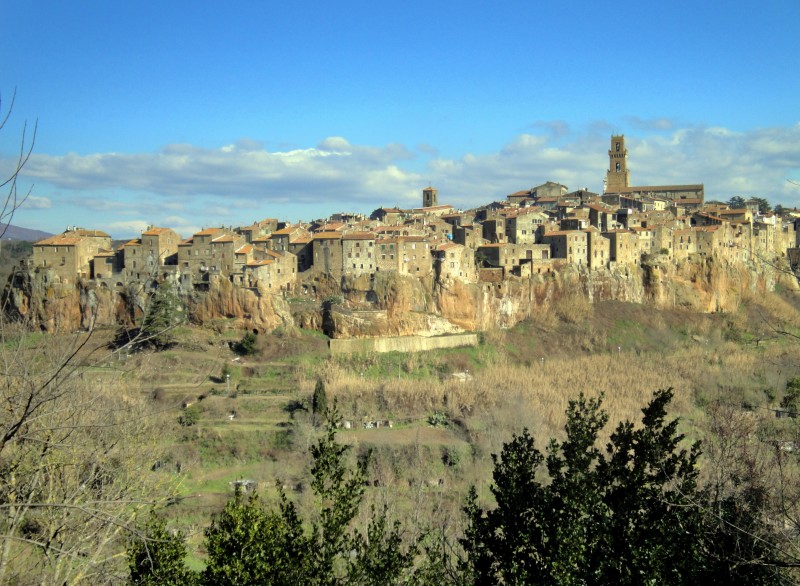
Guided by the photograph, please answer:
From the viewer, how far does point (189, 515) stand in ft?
99.0

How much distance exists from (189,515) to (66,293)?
2400 cm

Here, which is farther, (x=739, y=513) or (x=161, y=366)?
(x=161, y=366)

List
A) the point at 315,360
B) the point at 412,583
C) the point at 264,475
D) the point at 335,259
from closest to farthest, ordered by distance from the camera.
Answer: the point at 412,583 → the point at 264,475 → the point at 315,360 → the point at 335,259

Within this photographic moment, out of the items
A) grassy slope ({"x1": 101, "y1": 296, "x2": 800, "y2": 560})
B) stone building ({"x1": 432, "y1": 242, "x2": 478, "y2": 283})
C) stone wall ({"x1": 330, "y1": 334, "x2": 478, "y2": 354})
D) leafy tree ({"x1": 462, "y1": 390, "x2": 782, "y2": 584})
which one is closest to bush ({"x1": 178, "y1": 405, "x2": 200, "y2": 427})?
grassy slope ({"x1": 101, "y1": 296, "x2": 800, "y2": 560})

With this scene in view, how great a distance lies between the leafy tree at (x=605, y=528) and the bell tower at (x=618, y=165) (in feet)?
275

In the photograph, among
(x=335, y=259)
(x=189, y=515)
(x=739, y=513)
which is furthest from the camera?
(x=335, y=259)

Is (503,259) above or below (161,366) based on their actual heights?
above

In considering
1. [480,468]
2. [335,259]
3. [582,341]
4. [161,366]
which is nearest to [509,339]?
[582,341]

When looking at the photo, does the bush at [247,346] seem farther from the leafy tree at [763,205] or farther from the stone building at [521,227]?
the leafy tree at [763,205]

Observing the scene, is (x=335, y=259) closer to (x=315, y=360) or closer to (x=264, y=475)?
(x=315, y=360)

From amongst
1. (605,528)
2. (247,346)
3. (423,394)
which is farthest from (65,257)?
(605,528)

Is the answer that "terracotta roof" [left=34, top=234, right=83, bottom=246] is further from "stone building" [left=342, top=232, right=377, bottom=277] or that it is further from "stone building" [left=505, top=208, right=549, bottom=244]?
"stone building" [left=505, top=208, right=549, bottom=244]

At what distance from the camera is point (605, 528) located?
Result: 12.1 m

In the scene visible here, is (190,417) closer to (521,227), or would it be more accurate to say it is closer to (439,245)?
(439,245)
